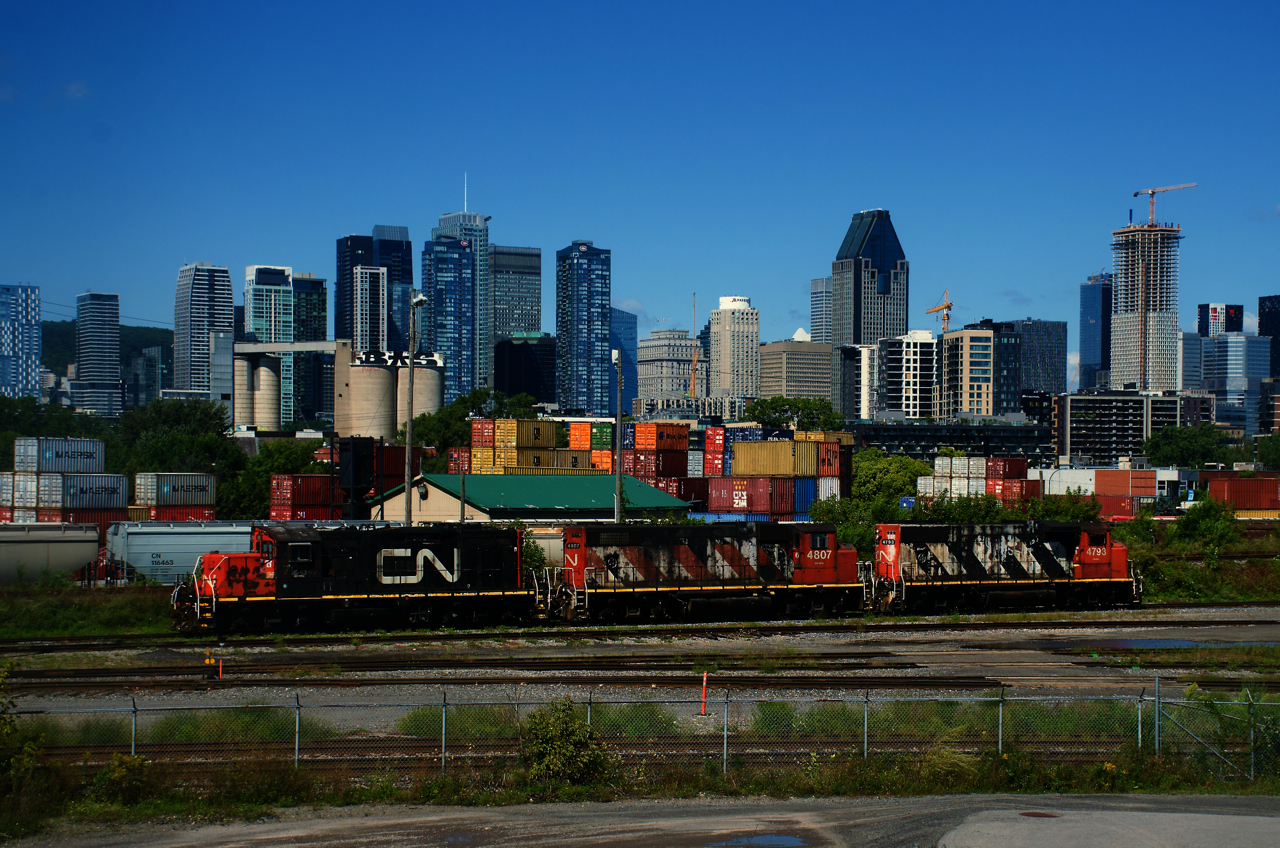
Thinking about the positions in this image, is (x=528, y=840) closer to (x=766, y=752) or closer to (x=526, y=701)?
(x=766, y=752)

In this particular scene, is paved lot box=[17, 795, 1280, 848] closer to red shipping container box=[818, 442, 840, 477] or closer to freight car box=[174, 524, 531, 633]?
freight car box=[174, 524, 531, 633]

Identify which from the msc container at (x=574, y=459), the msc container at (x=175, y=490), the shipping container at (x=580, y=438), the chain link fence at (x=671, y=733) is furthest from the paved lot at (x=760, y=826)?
the shipping container at (x=580, y=438)

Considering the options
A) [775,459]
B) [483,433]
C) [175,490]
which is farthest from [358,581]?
[483,433]

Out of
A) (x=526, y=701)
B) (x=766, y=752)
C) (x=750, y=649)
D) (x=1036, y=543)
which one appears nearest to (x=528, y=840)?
(x=766, y=752)

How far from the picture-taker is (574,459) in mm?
90938

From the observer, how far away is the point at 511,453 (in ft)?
288

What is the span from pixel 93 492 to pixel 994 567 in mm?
46631

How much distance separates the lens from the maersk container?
5734 cm

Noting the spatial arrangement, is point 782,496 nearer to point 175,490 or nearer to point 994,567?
point 994,567

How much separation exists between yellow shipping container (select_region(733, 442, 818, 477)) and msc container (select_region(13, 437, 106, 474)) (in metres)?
43.4

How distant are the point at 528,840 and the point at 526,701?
25.4ft

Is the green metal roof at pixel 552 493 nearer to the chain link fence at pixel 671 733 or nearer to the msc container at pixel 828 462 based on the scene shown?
the msc container at pixel 828 462

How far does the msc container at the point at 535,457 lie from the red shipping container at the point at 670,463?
9.61m

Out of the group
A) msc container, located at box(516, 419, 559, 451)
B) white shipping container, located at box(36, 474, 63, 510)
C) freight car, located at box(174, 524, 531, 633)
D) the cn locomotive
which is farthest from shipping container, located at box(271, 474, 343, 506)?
freight car, located at box(174, 524, 531, 633)
